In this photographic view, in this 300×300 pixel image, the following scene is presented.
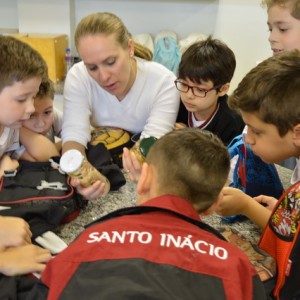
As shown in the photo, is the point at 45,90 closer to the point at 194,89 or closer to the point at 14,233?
the point at 194,89

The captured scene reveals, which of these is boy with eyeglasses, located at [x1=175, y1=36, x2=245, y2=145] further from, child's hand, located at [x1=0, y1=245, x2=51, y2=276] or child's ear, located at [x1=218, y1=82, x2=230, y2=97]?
child's hand, located at [x1=0, y1=245, x2=51, y2=276]

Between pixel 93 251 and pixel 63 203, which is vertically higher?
pixel 93 251

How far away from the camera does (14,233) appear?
751 millimetres

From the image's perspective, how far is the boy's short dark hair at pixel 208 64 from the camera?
1.29m

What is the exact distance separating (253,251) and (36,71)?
2.51ft

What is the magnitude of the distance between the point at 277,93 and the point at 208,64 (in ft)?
1.57

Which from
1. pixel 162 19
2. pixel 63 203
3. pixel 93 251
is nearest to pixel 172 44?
pixel 162 19

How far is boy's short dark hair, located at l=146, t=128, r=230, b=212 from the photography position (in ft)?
2.24

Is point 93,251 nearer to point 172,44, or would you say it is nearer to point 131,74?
point 131,74

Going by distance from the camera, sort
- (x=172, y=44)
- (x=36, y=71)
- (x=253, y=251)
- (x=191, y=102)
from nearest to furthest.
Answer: (x=253, y=251), (x=36, y=71), (x=191, y=102), (x=172, y=44)

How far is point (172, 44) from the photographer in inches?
104

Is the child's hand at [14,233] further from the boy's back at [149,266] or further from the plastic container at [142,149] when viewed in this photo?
the plastic container at [142,149]

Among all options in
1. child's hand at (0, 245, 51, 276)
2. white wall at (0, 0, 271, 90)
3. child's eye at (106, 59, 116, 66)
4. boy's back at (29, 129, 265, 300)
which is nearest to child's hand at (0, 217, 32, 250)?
child's hand at (0, 245, 51, 276)

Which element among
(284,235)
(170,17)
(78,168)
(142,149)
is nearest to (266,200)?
(284,235)
